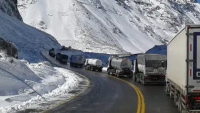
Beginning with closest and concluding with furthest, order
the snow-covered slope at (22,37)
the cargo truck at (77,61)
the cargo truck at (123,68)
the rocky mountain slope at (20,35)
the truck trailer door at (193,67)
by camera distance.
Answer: the truck trailer door at (193,67) < the cargo truck at (123,68) < the cargo truck at (77,61) < the rocky mountain slope at (20,35) < the snow-covered slope at (22,37)

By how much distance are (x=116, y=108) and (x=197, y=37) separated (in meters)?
5.37

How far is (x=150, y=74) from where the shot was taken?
31.2 m

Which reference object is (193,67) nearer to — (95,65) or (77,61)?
(95,65)

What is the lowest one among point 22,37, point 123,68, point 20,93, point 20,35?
point 20,93

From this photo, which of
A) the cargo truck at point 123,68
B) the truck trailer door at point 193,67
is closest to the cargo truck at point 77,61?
the cargo truck at point 123,68

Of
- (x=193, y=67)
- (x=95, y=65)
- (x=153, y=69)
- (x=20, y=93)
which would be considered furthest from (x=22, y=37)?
(x=193, y=67)

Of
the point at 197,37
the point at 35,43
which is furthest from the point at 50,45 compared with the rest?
the point at 197,37

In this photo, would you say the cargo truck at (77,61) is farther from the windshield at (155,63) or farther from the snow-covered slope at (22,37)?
the windshield at (155,63)

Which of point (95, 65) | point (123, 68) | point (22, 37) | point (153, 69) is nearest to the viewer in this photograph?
point (153, 69)

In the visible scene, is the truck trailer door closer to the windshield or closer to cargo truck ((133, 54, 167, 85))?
cargo truck ((133, 54, 167, 85))

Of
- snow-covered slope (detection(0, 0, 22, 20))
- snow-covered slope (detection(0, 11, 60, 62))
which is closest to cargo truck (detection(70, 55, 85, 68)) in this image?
snow-covered slope (detection(0, 11, 60, 62))

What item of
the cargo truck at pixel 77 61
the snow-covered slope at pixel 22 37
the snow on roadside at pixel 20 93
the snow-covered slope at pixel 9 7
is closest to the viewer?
the snow on roadside at pixel 20 93

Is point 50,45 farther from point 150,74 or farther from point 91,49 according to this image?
point 150,74

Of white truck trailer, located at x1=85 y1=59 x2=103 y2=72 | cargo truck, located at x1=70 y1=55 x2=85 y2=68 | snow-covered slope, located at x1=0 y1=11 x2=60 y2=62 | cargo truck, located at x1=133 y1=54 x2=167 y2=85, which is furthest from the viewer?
snow-covered slope, located at x1=0 y1=11 x2=60 y2=62
